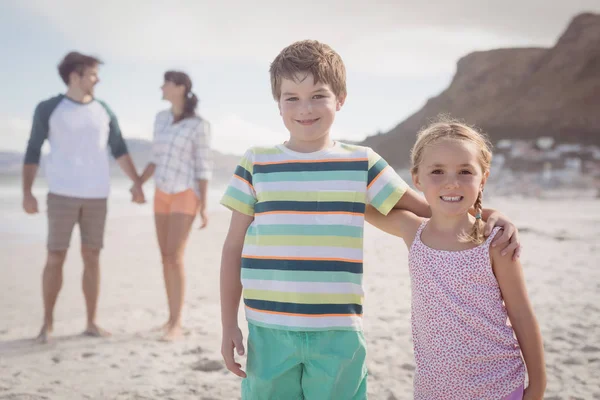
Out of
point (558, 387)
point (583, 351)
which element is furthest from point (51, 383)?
point (583, 351)

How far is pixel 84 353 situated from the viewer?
3805mm

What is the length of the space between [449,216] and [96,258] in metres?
3.28

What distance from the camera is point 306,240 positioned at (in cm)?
170

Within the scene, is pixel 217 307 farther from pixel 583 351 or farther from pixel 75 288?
pixel 583 351

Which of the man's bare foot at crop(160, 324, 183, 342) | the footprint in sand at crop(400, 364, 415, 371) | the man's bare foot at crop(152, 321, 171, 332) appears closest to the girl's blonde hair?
the footprint in sand at crop(400, 364, 415, 371)

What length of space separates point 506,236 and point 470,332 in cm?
32

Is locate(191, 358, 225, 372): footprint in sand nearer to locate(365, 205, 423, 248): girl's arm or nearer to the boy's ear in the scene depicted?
locate(365, 205, 423, 248): girl's arm

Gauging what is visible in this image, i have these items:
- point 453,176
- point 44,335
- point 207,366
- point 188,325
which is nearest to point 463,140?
point 453,176

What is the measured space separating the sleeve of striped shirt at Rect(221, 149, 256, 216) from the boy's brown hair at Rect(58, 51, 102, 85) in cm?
291

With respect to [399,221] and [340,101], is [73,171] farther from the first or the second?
[399,221]

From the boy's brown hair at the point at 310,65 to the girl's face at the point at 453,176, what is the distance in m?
0.40

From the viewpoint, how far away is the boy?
1.68 meters

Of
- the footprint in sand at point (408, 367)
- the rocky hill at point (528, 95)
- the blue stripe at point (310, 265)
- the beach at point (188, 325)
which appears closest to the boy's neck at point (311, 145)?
the blue stripe at point (310, 265)

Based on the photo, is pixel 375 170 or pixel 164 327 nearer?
pixel 375 170
